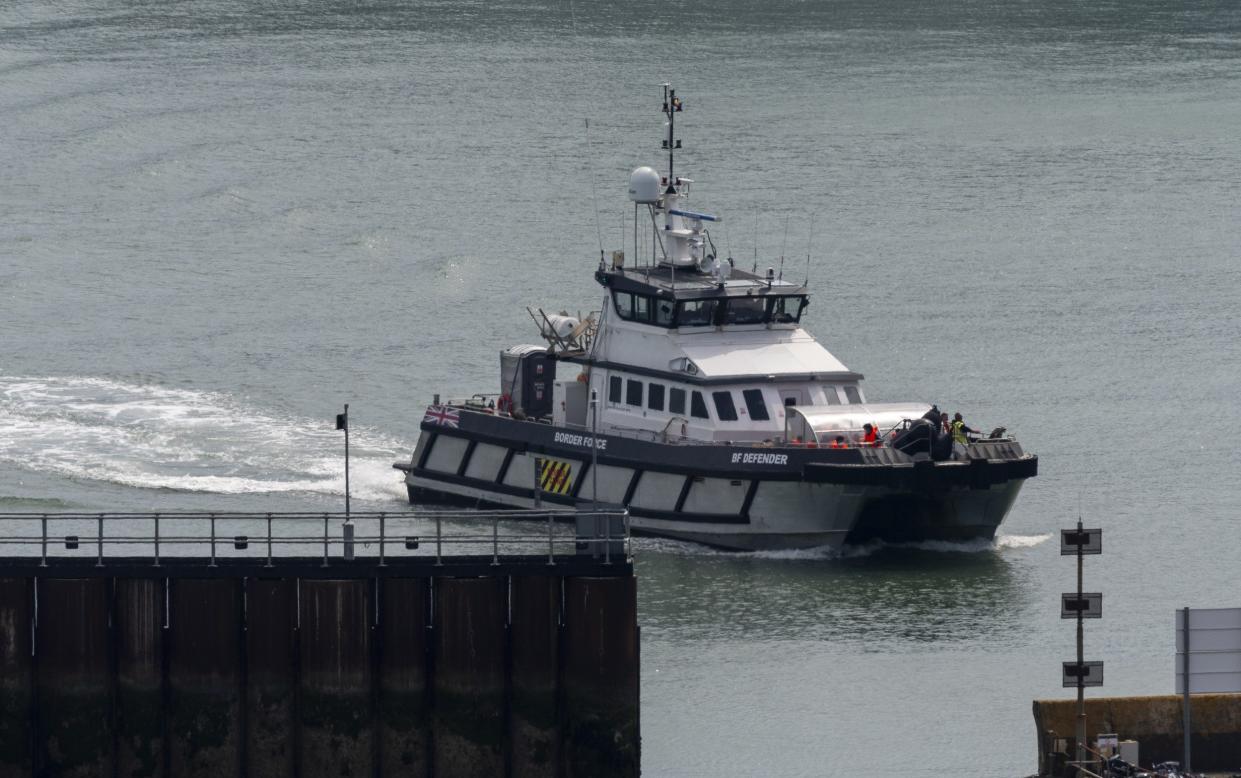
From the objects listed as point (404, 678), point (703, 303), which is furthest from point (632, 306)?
point (404, 678)

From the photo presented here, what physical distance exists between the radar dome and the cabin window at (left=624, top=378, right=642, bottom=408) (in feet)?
12.6

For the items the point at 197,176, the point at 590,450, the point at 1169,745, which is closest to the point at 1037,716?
Answer: the point at 1169,745

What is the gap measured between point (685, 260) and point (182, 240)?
1074 inches

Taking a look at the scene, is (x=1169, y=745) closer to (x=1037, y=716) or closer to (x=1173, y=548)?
(x=1037, y=716)

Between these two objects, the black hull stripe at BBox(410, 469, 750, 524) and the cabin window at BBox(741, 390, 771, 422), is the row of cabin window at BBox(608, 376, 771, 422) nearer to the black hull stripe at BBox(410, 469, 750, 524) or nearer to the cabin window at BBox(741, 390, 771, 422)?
the cabin window at BBox(741, 390, 771, 422)

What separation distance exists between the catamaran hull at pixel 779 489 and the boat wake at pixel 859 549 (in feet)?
0.44

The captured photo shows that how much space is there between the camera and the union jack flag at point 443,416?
53.0 metres

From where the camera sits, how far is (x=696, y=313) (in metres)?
50.8

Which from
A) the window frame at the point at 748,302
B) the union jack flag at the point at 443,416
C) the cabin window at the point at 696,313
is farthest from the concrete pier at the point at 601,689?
the union jack flag at the point at 443,416

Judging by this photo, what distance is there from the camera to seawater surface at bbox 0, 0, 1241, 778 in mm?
43438

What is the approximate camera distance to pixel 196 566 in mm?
33250

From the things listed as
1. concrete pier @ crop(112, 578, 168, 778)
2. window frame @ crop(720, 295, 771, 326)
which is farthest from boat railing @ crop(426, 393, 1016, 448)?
concrete pier @ crop(112, 578, 168, 778)

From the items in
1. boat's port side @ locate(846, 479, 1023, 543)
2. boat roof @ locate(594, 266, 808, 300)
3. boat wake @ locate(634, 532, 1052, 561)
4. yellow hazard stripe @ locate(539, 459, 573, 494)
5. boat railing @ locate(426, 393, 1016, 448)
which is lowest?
boat wake @ locate(634, 532, 1052, 561)

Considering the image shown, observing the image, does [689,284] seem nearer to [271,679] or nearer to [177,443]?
[177,443]
